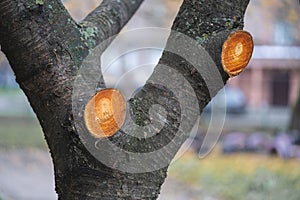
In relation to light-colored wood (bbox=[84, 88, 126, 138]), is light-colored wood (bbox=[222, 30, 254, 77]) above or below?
above

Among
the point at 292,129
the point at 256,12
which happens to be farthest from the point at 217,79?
the point at 292,129

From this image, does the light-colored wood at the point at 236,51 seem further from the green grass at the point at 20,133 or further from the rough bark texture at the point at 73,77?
the green grass at the point at 20,133

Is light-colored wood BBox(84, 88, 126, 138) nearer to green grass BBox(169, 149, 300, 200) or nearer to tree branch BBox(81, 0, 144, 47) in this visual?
tree branch BBox(81, 0, 144, 47)

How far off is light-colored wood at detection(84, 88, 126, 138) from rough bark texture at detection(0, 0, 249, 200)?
7 centimetres

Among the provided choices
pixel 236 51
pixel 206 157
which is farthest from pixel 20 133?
pixel 236 51

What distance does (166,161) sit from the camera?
204 centimetres

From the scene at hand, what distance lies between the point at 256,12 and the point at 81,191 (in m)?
10.7

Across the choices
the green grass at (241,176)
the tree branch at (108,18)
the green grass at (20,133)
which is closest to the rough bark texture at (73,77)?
the tree branch at (108,18)

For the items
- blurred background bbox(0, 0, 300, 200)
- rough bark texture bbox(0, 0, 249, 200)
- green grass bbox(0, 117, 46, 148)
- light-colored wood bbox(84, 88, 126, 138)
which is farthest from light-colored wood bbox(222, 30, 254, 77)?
green grass bbox(0, 117, 46, 148)

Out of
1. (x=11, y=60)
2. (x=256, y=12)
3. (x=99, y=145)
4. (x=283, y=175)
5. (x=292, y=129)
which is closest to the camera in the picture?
(x=99, y=145)

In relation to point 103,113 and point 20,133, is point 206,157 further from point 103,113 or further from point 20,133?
point 103,113

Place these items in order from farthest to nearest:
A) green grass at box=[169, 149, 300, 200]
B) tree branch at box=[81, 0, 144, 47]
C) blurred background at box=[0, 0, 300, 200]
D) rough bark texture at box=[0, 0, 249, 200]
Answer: blurred background at box=[0, 0, 300, 200] → green grass at box=[169, 149, 300, 200] → tree branch at box=[81, 0, 144, 47] → rough bark texture at box=[0, 0, 249, 200]

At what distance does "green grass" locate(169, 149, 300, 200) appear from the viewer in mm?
8031

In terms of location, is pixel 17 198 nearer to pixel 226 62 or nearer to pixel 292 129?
pixel 226 62
